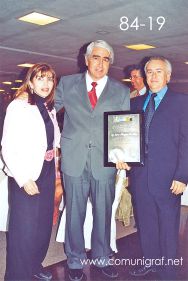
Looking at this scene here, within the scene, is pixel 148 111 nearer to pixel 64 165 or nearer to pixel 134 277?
pixel 64 165

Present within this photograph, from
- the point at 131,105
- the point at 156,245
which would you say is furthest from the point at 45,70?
the point at 156,245

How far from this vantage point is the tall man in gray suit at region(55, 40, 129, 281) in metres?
2.65

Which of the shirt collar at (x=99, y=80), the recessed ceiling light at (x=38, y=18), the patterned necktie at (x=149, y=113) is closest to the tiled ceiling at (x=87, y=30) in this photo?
the recessed ceiling light at (x=38, y=18)

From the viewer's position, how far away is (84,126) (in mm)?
2652

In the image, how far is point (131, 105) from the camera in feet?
9.00

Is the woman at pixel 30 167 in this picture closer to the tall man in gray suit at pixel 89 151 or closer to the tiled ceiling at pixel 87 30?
the tall man in gray suit at pixel 89 151

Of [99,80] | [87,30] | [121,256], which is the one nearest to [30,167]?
[99,80]

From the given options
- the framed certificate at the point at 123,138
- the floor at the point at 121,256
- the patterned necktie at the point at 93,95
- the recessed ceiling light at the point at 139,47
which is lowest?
the floor at the point at 121,256

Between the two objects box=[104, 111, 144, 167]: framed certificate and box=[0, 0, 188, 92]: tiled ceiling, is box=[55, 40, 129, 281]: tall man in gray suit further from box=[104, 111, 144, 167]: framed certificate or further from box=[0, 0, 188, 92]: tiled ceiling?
box=[0, 0, 188, 92]: tiled ceiling

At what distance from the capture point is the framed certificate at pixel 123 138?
2.46 m

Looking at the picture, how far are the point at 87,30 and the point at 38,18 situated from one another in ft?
3.62

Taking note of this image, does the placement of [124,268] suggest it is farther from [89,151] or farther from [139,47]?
[139,47]

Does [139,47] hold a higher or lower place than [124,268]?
higher

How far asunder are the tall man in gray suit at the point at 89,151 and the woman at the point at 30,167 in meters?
0.23
